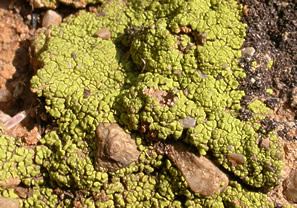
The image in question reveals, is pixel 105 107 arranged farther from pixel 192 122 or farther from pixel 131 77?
pixel 192 122

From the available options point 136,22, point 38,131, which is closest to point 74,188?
point 38,131

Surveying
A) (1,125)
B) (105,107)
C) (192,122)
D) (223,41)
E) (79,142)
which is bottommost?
(1,125)

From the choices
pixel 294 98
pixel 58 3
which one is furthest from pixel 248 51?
pixel 58 3

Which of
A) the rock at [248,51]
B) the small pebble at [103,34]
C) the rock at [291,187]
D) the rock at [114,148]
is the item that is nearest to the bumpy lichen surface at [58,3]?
the small pebble at [103,34]

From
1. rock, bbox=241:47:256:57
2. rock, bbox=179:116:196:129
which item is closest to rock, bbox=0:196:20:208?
rock, bbox=179:116:196:129

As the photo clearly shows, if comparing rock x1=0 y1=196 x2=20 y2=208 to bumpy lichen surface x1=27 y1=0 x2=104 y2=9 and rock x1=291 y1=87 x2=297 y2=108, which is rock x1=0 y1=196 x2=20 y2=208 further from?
rock x1=291 y1=87 x2=297 y2=108

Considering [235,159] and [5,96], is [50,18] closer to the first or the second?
[5,96]
